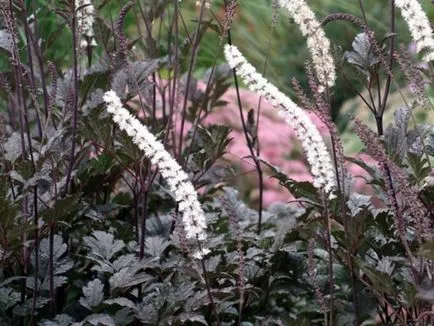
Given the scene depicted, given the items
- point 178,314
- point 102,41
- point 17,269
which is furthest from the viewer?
point 102,41

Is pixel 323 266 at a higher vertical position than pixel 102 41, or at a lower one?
lower

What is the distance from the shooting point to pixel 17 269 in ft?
6.17

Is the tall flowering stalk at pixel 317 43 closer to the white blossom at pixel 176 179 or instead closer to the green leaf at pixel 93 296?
the white blossom at pixel 176 179

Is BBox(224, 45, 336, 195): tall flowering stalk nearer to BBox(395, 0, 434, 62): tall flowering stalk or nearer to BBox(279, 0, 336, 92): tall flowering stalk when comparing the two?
BBox(279, 0, 336, 92): tall flowering stalk

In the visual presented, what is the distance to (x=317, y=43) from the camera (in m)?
1.58

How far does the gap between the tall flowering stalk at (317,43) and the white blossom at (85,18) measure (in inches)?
15.8

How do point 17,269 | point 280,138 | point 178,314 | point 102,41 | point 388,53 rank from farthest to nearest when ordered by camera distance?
1. point 280,138
2. point 102,41
3. point 388,53
4. point 17,269
5. point 178,314

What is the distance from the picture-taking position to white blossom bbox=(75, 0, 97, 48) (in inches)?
71.3

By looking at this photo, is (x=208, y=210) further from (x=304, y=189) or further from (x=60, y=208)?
(x=60, y=208)

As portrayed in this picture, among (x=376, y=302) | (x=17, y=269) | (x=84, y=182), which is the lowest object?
(x=376, y=302)

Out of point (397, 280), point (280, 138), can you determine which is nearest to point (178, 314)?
point (397, 280)

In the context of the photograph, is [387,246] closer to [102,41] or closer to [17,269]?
[17,269]

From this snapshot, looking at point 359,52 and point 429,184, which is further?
point 359,52

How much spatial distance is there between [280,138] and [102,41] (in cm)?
248
